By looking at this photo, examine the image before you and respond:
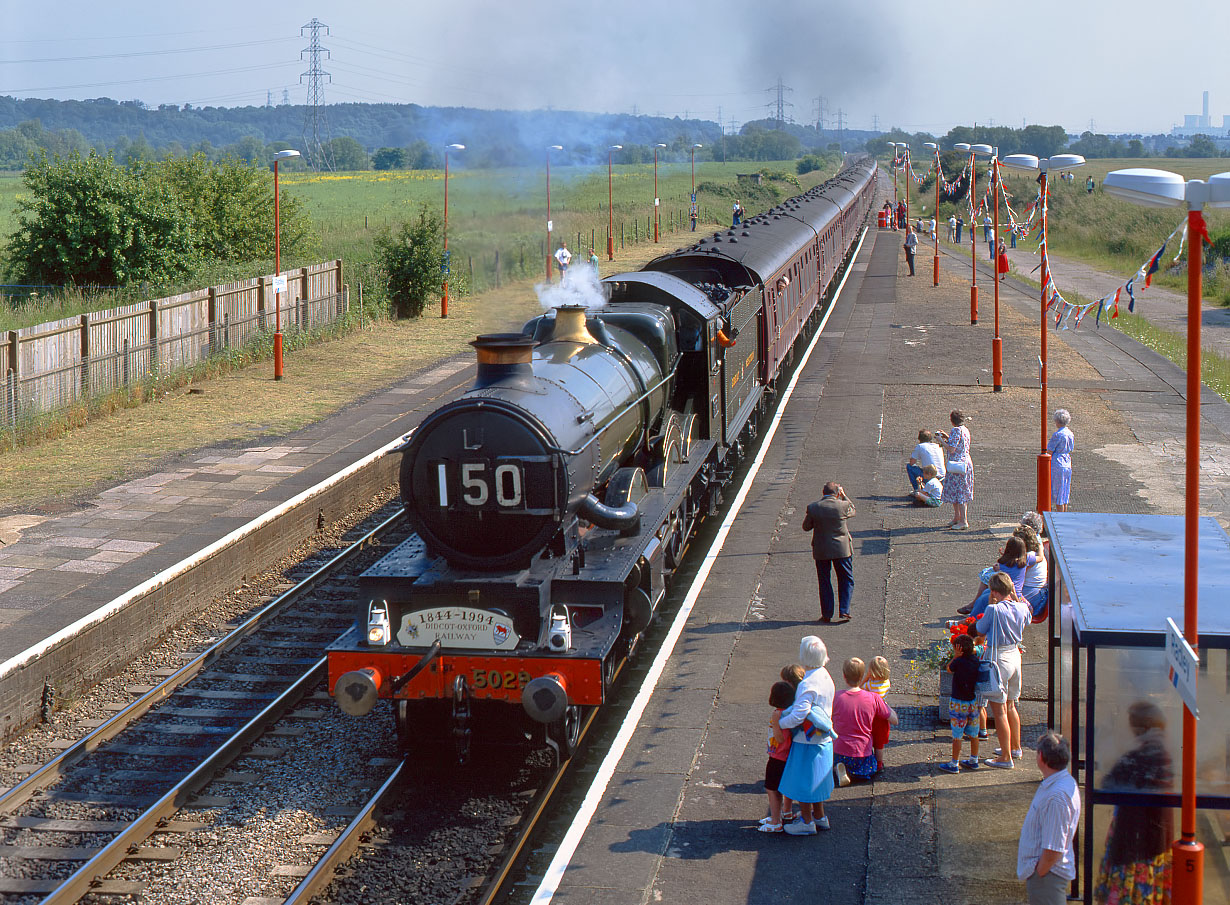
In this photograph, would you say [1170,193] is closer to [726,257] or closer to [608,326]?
[608,326]

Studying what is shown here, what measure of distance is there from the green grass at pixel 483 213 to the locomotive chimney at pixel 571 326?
9.34m

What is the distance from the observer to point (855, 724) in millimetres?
8867

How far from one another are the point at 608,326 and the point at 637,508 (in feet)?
9.29

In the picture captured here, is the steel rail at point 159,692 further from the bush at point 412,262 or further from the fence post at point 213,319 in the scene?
the bush at point 412,262

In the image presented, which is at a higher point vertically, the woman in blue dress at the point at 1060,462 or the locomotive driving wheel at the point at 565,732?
the woman in blue dress at the point at 1060,462

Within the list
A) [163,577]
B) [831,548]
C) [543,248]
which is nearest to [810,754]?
[831,548]

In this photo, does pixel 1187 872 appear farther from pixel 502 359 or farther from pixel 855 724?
pixel 502 359

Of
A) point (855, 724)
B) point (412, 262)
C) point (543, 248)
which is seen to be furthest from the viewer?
point (543, 248)

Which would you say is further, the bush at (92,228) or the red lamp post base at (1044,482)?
the bush at (92,228)

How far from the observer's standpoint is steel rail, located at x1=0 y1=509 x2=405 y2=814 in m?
9.44

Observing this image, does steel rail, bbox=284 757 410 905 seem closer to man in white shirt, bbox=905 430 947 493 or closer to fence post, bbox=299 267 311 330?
man in white shirt, bbox=905 430 947 493

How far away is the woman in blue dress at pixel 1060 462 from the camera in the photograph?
607 inches

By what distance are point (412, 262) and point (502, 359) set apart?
26.1 metres

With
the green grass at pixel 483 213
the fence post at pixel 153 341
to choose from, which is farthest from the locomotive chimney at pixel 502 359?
the fence post at pixel 153 341
